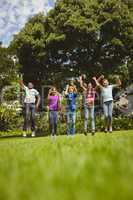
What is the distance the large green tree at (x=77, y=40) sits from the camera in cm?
3650

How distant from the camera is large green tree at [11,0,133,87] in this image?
120ft

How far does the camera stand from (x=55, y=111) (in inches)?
619

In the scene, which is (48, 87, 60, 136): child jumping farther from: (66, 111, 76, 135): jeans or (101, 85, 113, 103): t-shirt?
(101, 85, 113, 103): t-shirt

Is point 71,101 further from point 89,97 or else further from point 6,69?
point 6,69

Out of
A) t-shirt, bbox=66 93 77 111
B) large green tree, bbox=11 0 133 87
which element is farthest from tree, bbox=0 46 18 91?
t-shirt, bbox=66 93 77 111

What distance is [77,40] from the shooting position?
37.0 meters

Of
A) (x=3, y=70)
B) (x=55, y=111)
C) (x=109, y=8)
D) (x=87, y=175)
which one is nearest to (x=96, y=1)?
(x=109, y=8)

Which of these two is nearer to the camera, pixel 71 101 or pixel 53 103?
pixel 53 103

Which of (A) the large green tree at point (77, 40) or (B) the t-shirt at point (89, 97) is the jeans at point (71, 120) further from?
(A) the large green tree at point (77, 40)

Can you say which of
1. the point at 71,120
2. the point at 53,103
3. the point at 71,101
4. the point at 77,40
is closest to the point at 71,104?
the point at 71,101

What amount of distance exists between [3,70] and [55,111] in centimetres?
2209

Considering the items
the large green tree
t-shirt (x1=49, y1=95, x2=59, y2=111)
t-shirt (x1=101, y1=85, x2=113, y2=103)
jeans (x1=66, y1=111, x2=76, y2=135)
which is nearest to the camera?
t-shirt (x1=49, y1=95, x2=59, y2=111)

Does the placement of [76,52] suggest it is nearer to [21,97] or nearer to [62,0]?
[62,0]

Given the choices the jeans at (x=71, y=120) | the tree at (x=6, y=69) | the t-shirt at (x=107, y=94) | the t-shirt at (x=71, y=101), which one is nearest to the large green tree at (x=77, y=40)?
the tree at (x=6, y=69)
